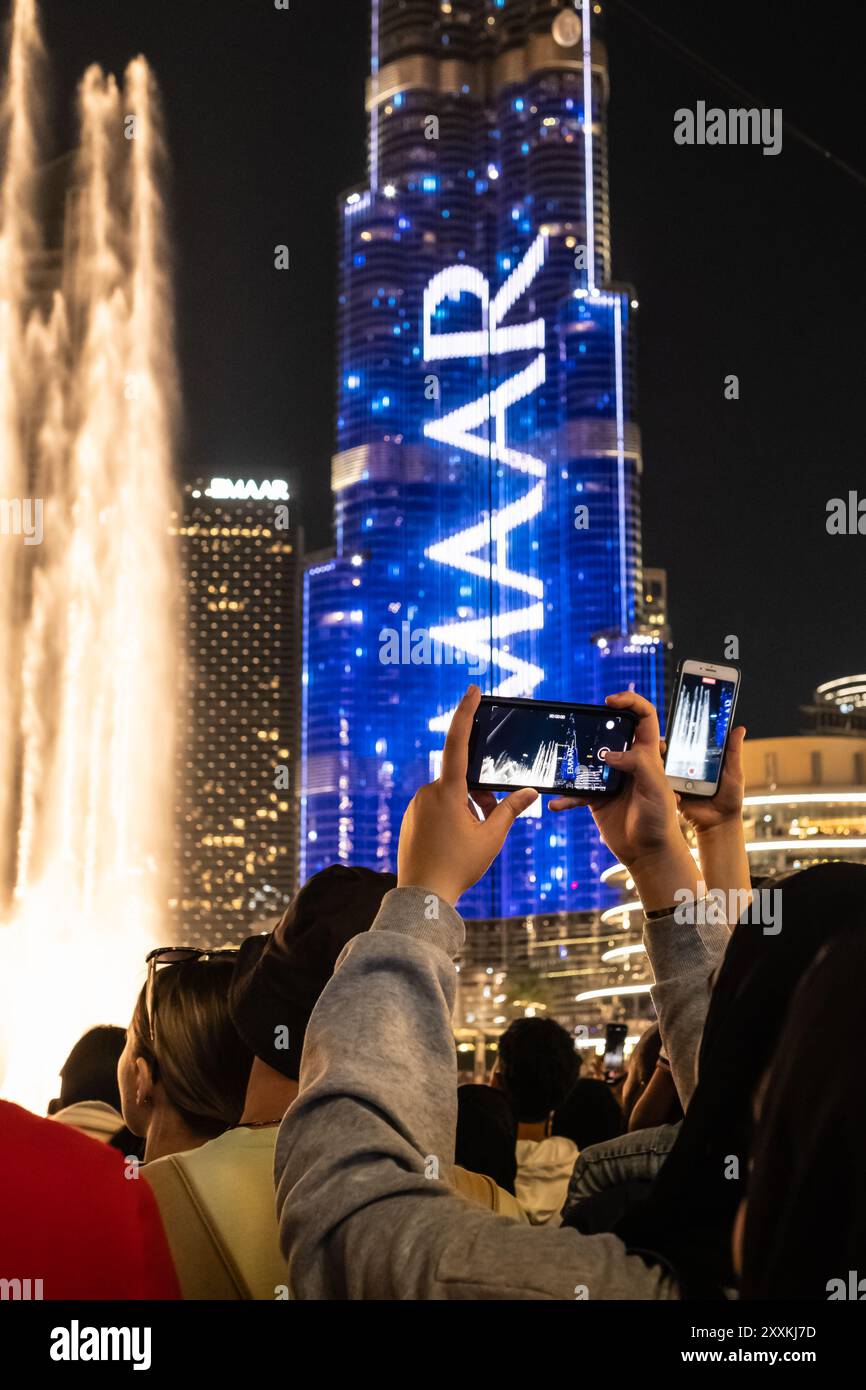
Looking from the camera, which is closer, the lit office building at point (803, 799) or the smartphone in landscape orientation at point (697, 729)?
the smartphone in landscape orientation at point (697, 729)

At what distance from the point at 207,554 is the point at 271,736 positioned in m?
11.8

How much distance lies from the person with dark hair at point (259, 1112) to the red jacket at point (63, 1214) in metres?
0.29

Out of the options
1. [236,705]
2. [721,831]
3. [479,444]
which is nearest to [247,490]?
[236,705]

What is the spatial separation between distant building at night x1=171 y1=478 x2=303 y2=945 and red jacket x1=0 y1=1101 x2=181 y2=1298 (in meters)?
85.7

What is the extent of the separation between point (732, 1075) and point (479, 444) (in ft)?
270

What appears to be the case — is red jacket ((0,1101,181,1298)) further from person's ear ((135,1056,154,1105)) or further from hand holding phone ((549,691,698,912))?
person's ear ((135,1056,154,1105))

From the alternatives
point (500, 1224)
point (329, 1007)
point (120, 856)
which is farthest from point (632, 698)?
point (120, 856)

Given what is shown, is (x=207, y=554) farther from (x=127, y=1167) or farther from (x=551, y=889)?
(x=127, y=1167)

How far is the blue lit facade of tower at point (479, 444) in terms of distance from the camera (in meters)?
77.8

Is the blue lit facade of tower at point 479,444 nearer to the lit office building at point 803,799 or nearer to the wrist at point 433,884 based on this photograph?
the lit office building at point 803,799

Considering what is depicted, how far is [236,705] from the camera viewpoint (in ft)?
302

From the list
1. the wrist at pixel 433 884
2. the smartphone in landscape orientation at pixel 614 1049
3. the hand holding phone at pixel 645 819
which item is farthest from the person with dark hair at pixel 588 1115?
the smartphone in landscape orientation at pixel 614 1049

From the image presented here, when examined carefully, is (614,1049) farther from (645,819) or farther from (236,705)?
(236,705)

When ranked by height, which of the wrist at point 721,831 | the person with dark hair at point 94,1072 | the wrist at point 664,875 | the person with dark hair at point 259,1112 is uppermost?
the wrist at point 721,831
